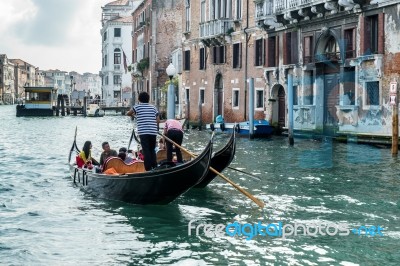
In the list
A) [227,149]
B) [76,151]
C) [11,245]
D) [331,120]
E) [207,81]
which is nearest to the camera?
[11,245]

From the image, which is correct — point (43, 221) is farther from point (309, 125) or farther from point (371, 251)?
point (309, 125)

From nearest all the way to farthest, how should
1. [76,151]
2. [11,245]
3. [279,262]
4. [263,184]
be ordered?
[279,262] < [11,245] < [263,184] < [76,151]

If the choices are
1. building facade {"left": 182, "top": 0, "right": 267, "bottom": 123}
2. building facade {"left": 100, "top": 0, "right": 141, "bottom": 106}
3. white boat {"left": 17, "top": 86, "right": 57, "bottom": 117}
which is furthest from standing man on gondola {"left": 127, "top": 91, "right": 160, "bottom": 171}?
building facade {"left": 100, "top": 0, "right": 141, "bottom": 106}

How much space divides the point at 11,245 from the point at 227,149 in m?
3.85

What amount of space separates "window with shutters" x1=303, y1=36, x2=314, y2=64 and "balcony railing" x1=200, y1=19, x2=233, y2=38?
5096mm

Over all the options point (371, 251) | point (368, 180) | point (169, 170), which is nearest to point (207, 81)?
point (368, 180)

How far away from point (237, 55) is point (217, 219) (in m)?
16.8

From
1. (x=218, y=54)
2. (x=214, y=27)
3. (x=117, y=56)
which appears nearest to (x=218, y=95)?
(x=218, y=54)

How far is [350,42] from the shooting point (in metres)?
17.5

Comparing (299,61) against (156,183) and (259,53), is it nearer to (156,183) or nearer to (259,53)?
(259,53)

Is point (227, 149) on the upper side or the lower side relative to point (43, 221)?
upper

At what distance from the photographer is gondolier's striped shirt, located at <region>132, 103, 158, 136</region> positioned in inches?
331

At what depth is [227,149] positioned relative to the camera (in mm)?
9680

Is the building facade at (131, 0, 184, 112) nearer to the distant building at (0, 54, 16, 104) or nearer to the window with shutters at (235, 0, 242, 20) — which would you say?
the window with shutters at (235, 0, 242, 20)
